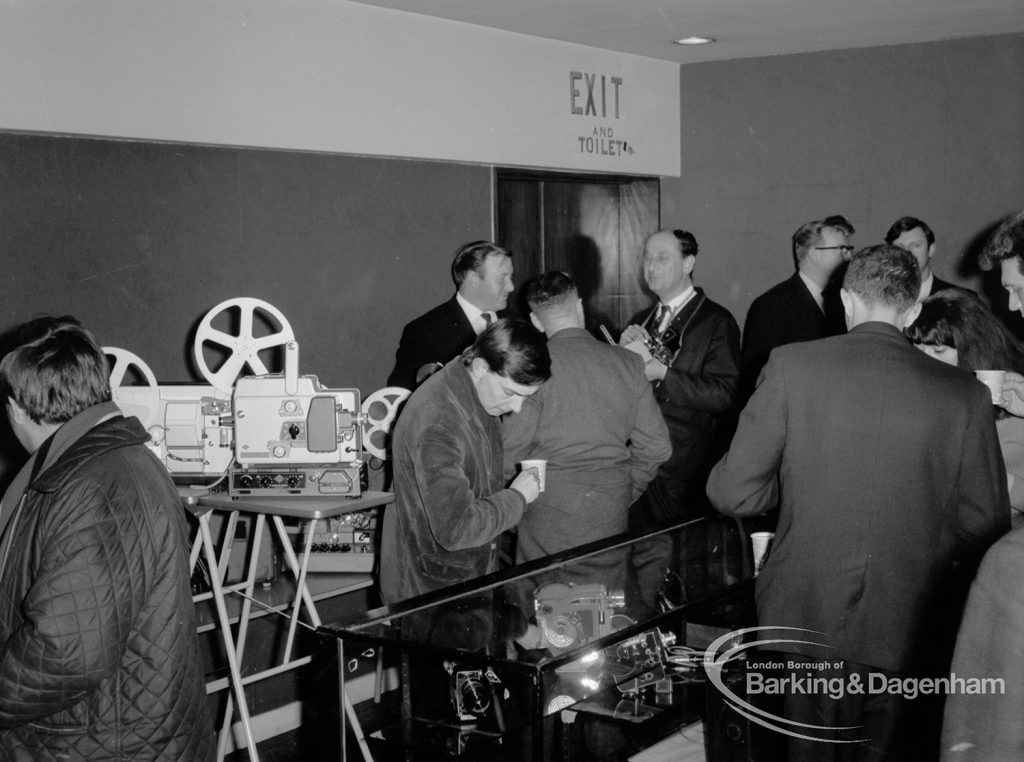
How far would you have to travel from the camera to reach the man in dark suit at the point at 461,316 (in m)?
4.96

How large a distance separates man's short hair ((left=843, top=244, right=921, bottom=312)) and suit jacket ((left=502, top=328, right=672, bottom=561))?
1174mm

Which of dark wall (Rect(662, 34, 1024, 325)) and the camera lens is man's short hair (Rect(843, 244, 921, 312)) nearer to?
the camera lens

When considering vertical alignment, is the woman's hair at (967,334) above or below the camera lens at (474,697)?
above

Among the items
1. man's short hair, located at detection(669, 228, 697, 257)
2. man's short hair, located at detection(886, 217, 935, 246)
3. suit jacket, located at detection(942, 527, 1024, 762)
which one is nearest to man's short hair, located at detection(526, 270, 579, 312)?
man's short hair, located at detection(669, 228, 697, 257)

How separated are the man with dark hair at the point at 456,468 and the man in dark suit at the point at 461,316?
1.80 metres

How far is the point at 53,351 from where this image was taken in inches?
91.2

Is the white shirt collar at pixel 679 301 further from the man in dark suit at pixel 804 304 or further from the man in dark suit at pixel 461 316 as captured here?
the man in dark suit at pixel 461 316

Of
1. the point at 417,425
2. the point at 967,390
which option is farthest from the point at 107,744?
the point at 967,390

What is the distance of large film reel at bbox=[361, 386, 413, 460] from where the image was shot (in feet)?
13.3

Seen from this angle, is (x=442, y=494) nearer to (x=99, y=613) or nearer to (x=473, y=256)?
(x=99, y=613)

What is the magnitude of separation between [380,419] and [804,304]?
193 centimetres

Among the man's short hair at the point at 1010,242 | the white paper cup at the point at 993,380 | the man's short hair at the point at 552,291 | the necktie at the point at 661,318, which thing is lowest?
the white paper cup at the point at 993,380

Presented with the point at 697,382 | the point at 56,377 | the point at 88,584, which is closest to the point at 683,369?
the point at 697,382

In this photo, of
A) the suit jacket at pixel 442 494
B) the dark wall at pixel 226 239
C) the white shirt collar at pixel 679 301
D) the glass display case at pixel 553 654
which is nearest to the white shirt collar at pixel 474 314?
the dark wall at pixel 226 239
